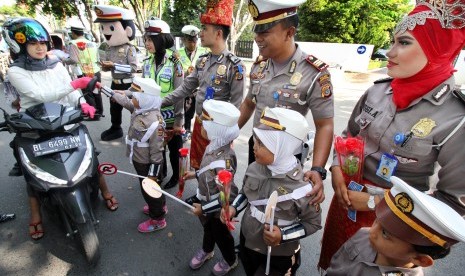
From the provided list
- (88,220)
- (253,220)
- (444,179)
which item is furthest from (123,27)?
(444,179)

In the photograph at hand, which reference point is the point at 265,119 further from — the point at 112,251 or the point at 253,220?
the point at 112,251

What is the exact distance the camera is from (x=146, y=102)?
96.8 inches

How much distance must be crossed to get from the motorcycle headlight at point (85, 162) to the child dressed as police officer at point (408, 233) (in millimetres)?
1981

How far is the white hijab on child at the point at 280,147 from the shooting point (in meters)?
1.47

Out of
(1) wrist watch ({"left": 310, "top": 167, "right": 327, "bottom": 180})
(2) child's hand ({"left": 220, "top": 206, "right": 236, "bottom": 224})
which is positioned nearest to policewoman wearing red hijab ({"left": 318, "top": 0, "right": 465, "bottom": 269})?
(1) wrist watch ({"left": 310, "top": 167, "right": 327, "bottom": 180})

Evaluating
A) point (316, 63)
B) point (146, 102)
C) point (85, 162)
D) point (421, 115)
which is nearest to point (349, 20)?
point (316, 63)

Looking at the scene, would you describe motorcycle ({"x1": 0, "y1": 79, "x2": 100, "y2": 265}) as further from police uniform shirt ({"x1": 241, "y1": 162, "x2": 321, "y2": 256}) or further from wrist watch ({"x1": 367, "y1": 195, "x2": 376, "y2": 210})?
wrist watch ({"x1": 367, "y1": 195, "x2": 376, "y2": 210})

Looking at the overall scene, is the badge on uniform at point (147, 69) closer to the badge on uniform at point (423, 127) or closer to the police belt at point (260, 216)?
the police belt at point (260, 216)

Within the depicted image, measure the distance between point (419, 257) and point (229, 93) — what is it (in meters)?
2.12

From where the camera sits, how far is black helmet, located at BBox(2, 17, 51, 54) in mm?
2268

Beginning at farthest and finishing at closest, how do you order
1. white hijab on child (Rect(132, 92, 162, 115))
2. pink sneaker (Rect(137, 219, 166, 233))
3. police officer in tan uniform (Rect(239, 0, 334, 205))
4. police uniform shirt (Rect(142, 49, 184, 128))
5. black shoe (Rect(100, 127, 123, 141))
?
black shoe (Rect(100, 127, 123, 141))
police uniform shirt (Rect(142, 49, 184, 128))
pink sneaker (Rect(137, 219, 166, 233))
white hijab on child (Rect(132, 92, 162, 115))
police officer in tan uniform (Rect(239, 0, 334, 205))

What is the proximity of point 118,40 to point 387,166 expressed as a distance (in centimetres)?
423

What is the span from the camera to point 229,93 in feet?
9.12

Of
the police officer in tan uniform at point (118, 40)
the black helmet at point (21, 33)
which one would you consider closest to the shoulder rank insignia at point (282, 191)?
the black helmet at point (21, 33)
